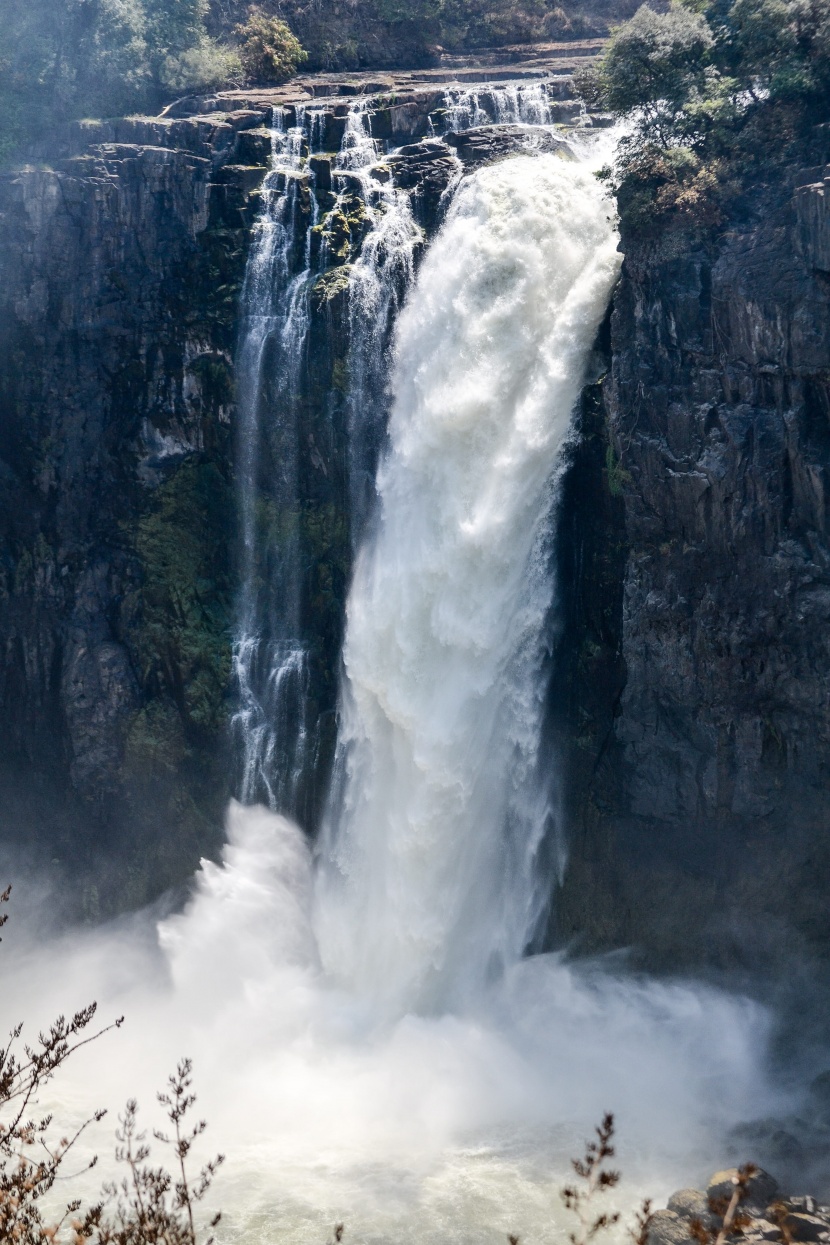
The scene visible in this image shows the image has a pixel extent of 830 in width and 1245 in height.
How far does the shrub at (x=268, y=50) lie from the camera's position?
42.8 m

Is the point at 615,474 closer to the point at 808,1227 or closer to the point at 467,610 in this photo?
the point at 467,610

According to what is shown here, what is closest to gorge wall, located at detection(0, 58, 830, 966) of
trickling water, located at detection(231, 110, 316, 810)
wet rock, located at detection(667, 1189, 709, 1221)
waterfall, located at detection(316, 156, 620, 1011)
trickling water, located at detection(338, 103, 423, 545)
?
trickling water, located at detection(338, 103, 423, 545)

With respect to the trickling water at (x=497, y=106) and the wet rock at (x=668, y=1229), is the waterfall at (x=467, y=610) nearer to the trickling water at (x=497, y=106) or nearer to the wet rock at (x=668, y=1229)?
the trickling water at (x=497, y=106)

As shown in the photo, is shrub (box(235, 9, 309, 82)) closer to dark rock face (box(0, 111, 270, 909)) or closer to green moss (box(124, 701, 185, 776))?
dark rock face (box(0, 111, 270, 909))

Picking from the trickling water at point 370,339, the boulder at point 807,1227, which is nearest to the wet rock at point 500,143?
the trickling water at point 370,339

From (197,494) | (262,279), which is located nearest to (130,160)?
(262,279)

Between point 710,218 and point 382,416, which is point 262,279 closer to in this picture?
point 382,416

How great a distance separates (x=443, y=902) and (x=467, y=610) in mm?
7477

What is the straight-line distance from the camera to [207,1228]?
73.0 ft

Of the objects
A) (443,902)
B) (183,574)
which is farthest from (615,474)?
(183,574)

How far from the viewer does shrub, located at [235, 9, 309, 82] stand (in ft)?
140

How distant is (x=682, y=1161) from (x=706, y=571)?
12514 mm

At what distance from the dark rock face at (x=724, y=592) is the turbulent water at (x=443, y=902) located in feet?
6.38

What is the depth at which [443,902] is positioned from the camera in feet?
101
